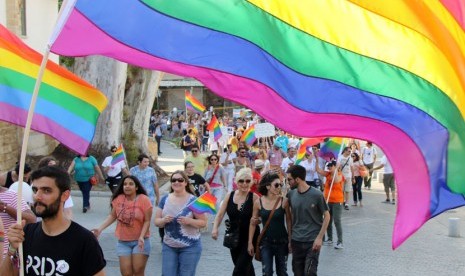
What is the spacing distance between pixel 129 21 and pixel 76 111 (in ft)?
3.65

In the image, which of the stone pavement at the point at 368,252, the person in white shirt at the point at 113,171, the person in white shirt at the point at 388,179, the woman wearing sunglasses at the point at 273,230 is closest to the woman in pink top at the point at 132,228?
the woman wearing sunglasses at the point at 273,230

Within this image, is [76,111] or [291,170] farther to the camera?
[291,170]

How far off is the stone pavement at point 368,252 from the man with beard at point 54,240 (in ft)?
19.2

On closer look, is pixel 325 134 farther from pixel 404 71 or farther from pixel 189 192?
pixel 189 192

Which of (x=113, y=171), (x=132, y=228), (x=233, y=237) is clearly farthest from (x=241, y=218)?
(x=113, y=171)

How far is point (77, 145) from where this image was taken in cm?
657

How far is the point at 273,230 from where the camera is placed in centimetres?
900

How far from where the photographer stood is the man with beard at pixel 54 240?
4.74 metres

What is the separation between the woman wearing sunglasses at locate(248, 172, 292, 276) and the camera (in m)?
8.97

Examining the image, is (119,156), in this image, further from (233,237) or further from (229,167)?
(233,237)

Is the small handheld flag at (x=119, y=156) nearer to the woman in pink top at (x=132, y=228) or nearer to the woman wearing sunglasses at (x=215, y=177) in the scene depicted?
the woman wearing sunglasses at (x=215, y=177)

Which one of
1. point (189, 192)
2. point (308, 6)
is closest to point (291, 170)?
point (189, 192)

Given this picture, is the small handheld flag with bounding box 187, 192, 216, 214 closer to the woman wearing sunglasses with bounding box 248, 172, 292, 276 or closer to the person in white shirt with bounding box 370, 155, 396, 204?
the woman wearing sunglasses with bounding box 248, 172, 292, 276

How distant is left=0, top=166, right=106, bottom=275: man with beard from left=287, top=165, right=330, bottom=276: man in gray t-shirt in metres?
4.22
